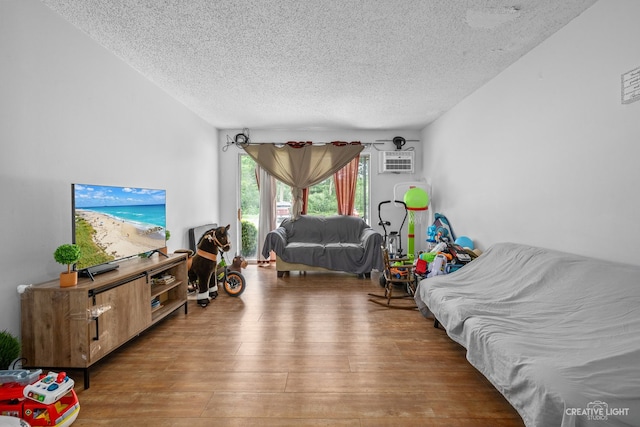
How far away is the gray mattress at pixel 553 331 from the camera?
1.30m

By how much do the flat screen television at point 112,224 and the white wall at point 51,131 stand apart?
11.0 inches

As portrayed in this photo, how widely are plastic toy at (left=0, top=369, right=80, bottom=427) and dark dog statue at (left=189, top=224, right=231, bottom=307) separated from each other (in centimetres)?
207

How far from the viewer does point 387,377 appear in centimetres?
222

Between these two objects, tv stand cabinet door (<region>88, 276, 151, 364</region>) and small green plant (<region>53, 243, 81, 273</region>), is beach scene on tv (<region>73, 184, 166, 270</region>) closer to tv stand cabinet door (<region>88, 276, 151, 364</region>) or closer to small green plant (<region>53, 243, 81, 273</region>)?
small green plant (<region>53, 243, 81, 273</region>)

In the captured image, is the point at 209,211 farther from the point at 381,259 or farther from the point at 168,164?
the point at 381,259

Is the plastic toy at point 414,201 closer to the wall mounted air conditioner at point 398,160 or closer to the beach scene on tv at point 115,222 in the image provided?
the wall mounted air conditioner at point 398,160


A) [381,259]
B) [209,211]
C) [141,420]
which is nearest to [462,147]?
[381,259]

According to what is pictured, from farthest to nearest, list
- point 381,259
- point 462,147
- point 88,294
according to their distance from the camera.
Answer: point 381,259, point 462,147, point 88,294

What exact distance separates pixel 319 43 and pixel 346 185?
3.52 meters

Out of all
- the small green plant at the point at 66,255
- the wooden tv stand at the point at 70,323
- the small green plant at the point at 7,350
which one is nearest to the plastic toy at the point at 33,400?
the small green plant at the point at 7,350

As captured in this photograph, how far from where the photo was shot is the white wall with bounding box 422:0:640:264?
209cm

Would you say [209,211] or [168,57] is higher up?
[168,57]

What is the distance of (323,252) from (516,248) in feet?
9.07

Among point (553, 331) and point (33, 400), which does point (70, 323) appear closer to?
point (33, 400)
